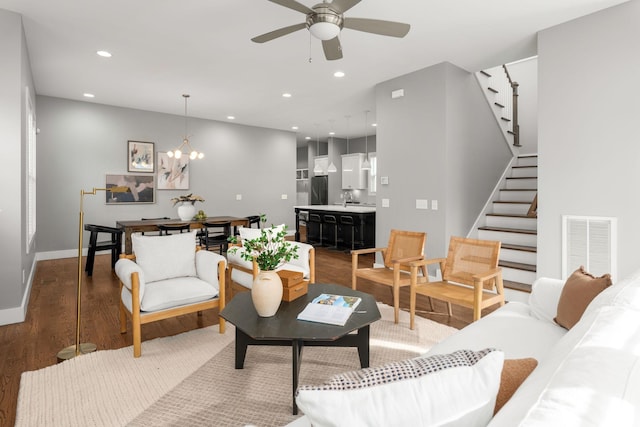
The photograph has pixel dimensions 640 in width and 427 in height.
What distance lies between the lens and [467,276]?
318cm

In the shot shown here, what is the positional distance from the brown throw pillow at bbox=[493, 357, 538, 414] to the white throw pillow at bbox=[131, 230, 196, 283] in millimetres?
2800

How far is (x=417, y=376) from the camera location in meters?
0.78

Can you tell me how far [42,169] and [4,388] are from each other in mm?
5245

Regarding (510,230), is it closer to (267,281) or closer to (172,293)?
(267,281)

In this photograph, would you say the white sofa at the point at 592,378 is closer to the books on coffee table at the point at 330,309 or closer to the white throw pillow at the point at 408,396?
the white throw pillow at the point at 408,396

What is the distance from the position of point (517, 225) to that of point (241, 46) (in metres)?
4.24

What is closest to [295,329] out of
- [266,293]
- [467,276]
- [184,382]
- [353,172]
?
[266,293]

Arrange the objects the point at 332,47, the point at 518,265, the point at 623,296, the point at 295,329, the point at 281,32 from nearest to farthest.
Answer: the point at 623,296
the point at 295,329
the point at 281,32
the point at 332,47
the point at 518,265

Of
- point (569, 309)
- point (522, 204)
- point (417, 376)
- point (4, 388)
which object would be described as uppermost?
point (522, 204)

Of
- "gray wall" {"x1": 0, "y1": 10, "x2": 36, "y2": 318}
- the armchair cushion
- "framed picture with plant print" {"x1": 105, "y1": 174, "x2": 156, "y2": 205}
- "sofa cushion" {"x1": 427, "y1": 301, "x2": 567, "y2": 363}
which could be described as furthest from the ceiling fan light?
"framed picture with plant print" {"x1": 105, "y1": 174, "x2": 156, "y2": 205}

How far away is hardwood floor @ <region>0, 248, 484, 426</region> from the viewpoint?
8.28ft

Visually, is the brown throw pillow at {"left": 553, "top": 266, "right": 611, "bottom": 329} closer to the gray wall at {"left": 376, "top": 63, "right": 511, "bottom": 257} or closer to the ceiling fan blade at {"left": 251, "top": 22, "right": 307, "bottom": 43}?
the ceiling fan blade at {"left": 251, "top": 22, "right": 307, "bottom": 43}

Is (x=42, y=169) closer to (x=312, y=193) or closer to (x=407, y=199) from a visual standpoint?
(x=407, y=199)

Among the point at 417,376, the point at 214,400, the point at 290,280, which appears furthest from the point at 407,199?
the point at 417,376
